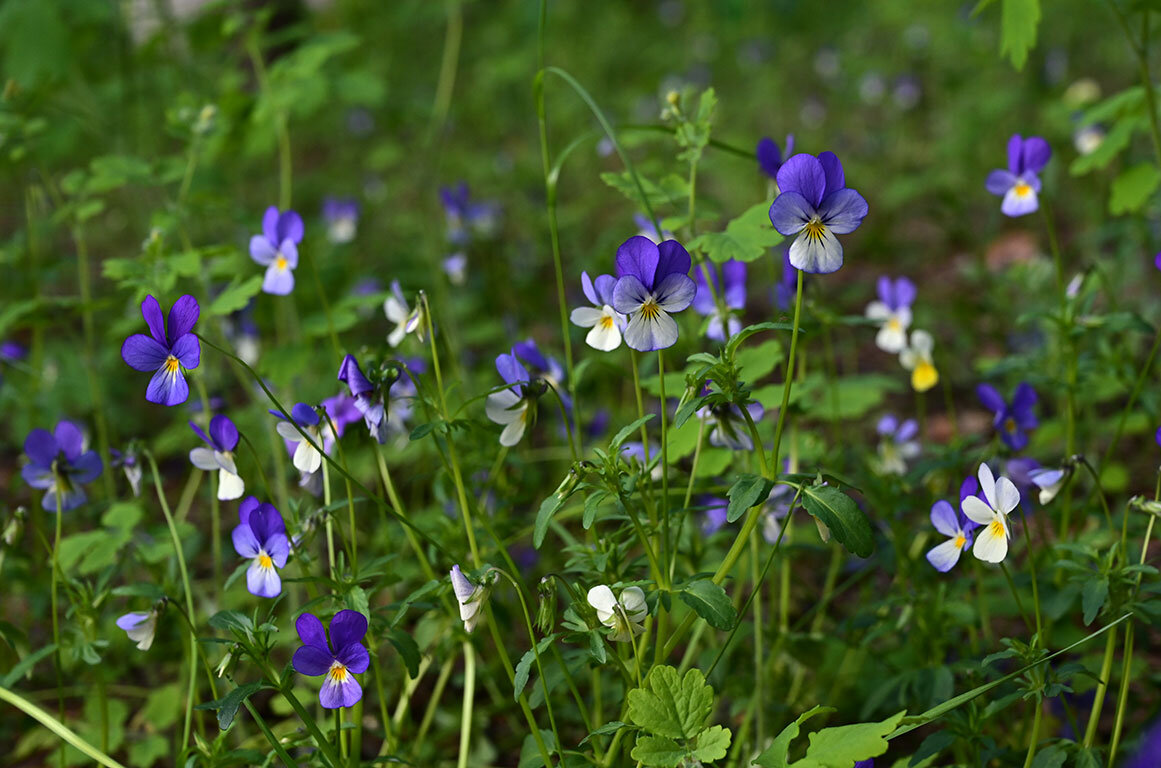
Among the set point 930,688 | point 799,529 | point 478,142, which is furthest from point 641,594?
point 478,142

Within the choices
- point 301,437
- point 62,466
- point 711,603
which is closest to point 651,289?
point 711,603

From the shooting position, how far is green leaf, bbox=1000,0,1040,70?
1.90 m

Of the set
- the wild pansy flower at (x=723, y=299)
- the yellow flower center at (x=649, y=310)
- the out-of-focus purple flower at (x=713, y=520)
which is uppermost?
the yellow flower center at (x=649, y=310)

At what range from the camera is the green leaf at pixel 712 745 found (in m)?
1.34

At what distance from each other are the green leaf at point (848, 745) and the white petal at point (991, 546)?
11.9 inches

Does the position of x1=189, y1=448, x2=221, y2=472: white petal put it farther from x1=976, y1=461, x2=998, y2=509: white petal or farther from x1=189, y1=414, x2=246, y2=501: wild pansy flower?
x1=976, y1=461, x2=998, y2=509: white petal

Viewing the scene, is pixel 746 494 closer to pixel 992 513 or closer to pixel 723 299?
pixel 992 513

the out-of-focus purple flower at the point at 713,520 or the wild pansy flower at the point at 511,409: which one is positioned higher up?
the wild pansy flower at the point at 511,409

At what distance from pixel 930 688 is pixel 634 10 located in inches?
315

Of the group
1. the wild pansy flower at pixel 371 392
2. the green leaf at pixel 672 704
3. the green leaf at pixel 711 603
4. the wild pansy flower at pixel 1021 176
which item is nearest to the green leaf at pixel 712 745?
the green leaf at pixel 672 704

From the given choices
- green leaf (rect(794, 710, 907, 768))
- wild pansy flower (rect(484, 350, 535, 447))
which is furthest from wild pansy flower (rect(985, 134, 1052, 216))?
green leaf (rect(794, 710, 907, 768))

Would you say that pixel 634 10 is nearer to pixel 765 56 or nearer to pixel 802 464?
pixel 765 56

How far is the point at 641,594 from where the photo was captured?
4.64 feet

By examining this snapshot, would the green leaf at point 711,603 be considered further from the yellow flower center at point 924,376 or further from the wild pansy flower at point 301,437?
the yellow flower center at point 924,376
